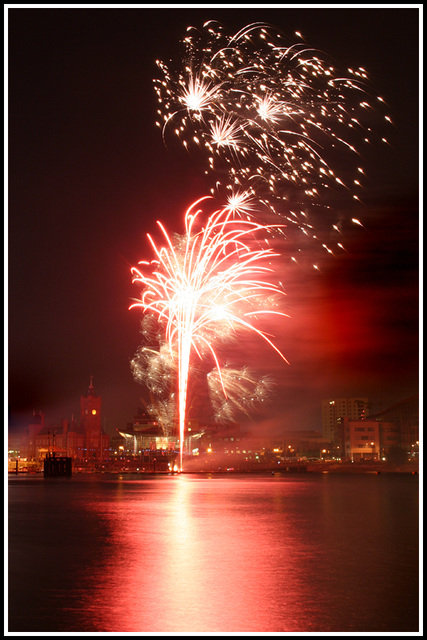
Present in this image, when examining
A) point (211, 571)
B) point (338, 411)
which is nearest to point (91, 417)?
point (338, 411)

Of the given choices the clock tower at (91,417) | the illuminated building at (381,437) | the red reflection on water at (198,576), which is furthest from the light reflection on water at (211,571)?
the clock tower at (91,417)

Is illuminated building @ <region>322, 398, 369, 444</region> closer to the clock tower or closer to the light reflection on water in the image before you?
the clock tower

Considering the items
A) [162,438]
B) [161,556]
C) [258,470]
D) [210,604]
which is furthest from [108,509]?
[162,438]

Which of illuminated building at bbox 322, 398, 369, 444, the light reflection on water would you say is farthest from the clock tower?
the light reflection on water

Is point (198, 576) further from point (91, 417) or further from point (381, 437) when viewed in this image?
point (91, 417)

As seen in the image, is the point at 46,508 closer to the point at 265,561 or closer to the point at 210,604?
the point at 265,561

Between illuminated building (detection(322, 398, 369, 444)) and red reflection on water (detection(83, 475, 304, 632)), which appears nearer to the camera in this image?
red reflection on water (detection(83, 475, 304, 632))

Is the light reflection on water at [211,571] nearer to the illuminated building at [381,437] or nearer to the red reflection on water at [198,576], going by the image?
the red reflection on water at [198,576]
